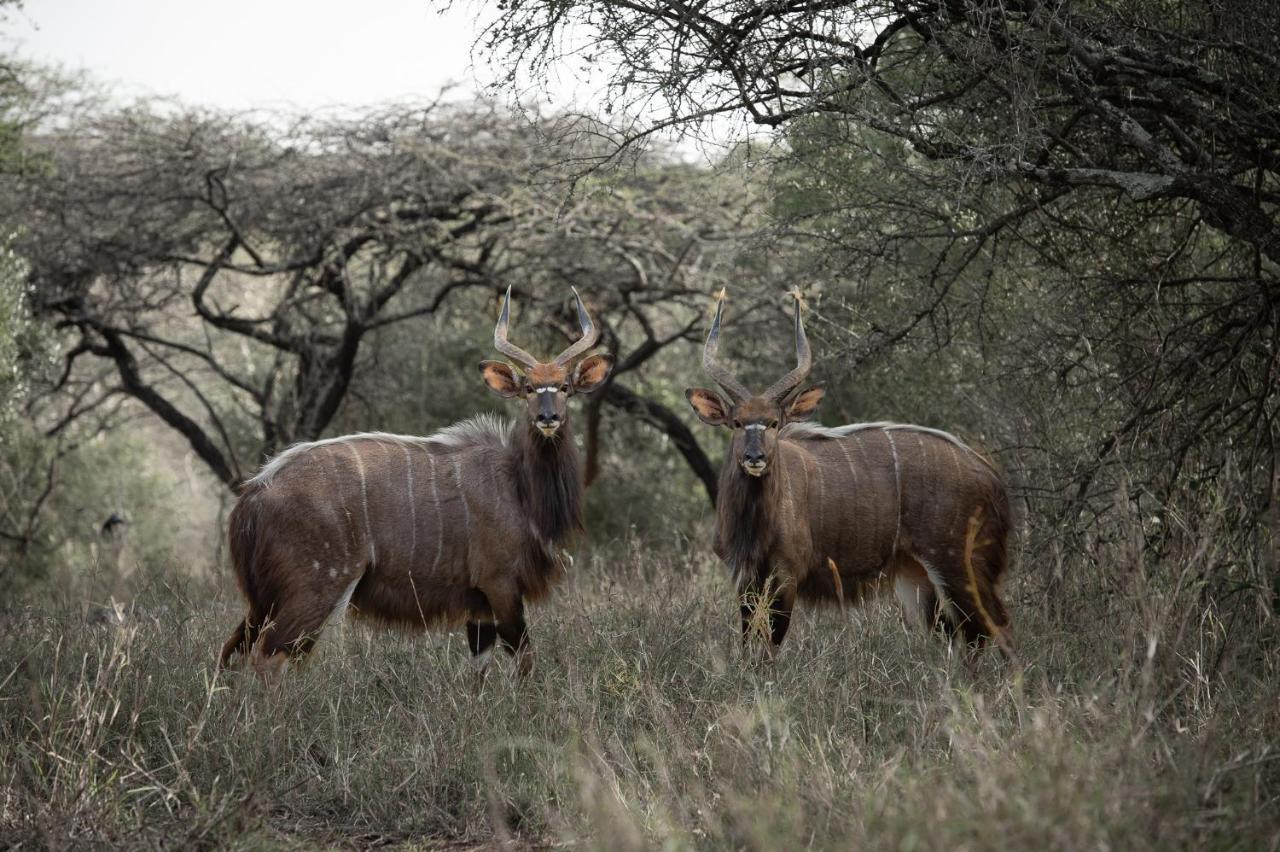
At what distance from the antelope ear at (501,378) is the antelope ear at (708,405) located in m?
0.85

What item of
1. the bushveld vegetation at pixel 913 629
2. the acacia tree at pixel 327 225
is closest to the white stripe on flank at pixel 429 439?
the bushveld vegetation at pixel 913 629

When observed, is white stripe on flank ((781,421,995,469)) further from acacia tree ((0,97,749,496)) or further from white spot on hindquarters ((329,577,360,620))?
acacia tree ((0,97,749,496))

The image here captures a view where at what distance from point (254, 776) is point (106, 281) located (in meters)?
8.69

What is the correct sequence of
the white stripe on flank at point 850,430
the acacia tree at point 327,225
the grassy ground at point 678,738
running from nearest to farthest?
the grassy ground at point 678,738
the white stripe on flank at point 850,430
the acacia tree at point 327,225

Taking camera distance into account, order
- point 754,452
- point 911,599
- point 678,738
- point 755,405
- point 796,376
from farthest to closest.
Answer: point 911,599 → point 796,376 → point 755,405 → point 754,452 → point 678,738

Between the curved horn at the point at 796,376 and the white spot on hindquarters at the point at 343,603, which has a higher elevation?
the curved horn at the point at 796,376

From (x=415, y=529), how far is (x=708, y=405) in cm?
144

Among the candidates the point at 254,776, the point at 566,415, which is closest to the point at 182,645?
the point at 254,776

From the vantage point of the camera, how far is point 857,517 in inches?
232

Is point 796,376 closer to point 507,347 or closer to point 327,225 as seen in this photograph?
point 507,347

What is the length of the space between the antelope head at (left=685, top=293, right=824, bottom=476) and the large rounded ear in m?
0.49

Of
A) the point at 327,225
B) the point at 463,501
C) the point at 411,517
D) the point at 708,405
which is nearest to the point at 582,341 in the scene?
the point at 708,405

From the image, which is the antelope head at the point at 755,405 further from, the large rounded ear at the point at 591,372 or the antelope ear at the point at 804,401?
the large rounded ear at the point at 591,372

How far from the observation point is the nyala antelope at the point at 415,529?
557cm
